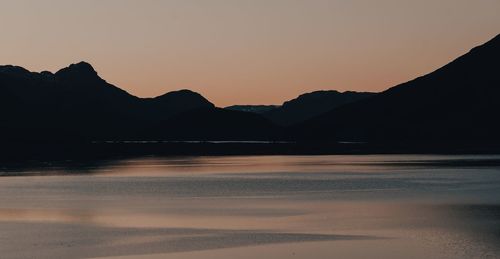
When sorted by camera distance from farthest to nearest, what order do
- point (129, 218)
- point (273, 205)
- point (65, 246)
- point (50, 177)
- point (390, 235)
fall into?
point (50, 177) < point (273, 205) < point (129, 218) < point (390, 235) < point (65, 246)

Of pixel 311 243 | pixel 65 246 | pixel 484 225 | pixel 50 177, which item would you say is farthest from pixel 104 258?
pixel 50 177

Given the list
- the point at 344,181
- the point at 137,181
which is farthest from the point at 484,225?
the point at 137,181

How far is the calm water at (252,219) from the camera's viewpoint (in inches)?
1328

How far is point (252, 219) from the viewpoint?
4484 centimetres

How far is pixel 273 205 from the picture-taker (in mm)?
53375

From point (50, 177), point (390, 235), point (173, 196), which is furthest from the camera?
point (50, 177)

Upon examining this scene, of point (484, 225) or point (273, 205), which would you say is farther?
point (273, 205)

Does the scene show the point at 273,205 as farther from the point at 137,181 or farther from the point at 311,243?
the point at 137,181

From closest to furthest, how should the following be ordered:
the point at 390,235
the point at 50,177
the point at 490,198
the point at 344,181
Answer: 1. the point at 390,235
2. the point at 490,198
3. the point at 344,181
4. the point at 50,177

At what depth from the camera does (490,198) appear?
5709 cm

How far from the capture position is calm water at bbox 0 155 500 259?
33719 mm

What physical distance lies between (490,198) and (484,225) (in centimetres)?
1705

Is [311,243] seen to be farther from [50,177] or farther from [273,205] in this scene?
[50,177]

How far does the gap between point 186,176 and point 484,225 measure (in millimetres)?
52540
